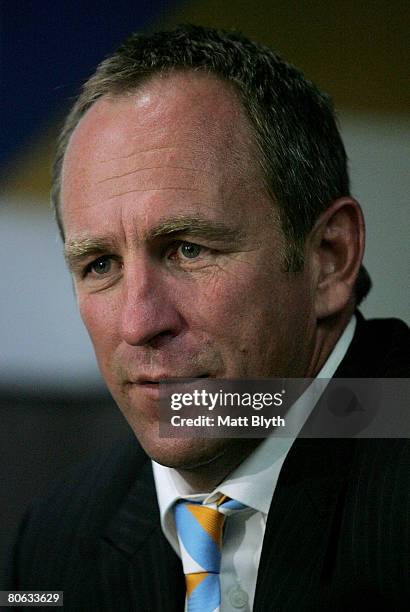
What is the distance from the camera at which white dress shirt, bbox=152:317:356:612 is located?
3.88 feet

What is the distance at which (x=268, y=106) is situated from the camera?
1232mm

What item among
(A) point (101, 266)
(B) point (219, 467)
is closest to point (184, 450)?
(B) point (219, 467)

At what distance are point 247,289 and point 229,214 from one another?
11cm

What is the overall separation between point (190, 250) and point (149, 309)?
0.12m

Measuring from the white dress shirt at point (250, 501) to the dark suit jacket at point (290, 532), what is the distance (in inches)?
1.4

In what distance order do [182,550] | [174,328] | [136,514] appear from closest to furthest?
[174,328] < [182,550] < [136,514]

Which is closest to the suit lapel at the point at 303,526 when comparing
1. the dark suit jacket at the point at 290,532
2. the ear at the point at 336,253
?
the dark suit jacket at the point at 290,532

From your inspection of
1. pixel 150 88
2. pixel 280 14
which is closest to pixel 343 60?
pixel 280 14

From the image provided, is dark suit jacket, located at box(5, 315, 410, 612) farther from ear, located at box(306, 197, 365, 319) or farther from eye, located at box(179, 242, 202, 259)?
eye, located at box(179, 242, 202, 259)

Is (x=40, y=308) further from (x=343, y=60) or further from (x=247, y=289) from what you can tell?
(x=343, y=60)

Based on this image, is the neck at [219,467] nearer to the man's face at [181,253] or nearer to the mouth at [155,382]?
the man's face at [181,253]

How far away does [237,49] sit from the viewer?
128 centimetres

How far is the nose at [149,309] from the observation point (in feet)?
3.65

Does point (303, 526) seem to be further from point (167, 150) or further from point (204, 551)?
point (167, 150)
